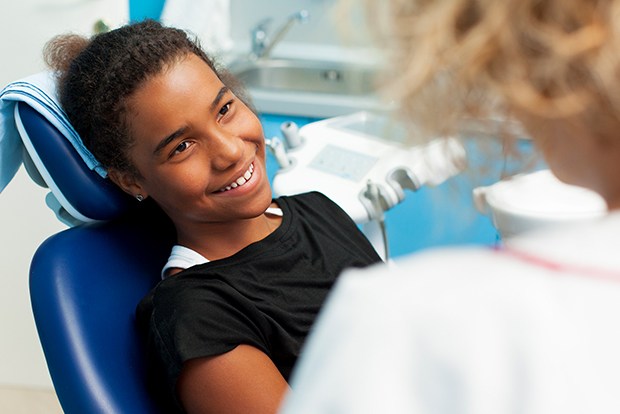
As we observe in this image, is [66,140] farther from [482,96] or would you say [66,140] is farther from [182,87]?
[482,96]

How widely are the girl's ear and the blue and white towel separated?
17mm

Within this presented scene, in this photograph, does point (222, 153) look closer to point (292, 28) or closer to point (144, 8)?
point (144, 8)

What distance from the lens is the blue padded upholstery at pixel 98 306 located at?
118 cm

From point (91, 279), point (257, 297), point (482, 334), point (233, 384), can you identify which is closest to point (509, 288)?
point (482, 334)

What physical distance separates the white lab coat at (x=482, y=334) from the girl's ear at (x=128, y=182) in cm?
86

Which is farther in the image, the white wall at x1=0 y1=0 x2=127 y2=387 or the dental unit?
the white wall at x1=0 y1=0 x2=127 y2=387

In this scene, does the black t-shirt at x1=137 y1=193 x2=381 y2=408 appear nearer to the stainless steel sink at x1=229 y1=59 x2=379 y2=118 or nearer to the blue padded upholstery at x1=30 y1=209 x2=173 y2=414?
the blue padded upholstery at x1=30 y1=209 x2=173 y2=414

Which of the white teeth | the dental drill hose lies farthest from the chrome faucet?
the white teeth

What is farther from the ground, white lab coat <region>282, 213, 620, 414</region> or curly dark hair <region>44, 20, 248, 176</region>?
white lab coat <region>282, 213, 620, 414</region>

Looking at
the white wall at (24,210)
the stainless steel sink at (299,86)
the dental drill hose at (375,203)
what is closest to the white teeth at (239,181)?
the dental drill hose at (375,203)

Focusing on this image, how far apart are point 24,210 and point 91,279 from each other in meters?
0.81

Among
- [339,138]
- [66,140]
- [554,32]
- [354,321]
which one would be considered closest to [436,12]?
[554,32]

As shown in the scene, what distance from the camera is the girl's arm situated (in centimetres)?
114

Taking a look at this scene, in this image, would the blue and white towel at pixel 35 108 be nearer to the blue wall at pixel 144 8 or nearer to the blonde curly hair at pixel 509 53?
the blonde curly hair at pixel 509 53
